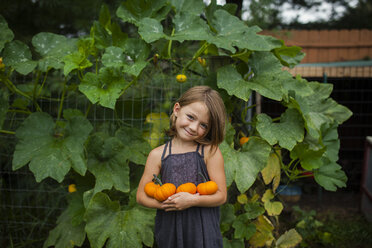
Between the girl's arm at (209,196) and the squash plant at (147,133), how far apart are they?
0.39 meters

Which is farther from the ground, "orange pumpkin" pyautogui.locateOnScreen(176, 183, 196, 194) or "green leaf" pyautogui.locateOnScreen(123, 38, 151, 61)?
"green leaf" pyautogui.locateOnScreen(123, 38, 151, 61)

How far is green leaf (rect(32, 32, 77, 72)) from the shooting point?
2006 mm

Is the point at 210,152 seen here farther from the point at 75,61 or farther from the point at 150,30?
the point at 75,61

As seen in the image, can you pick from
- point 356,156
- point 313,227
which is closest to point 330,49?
point 356,156

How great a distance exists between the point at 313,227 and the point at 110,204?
1630mm

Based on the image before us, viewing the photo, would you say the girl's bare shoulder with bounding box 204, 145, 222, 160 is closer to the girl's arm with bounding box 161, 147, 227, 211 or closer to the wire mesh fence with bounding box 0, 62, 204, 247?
the girl's arm with bounding box 161, 147, 227, 211

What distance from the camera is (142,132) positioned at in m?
2.12

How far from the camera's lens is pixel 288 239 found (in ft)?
6.94

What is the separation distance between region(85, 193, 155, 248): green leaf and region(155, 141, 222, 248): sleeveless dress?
45cm

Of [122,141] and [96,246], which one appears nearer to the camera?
[96,246]

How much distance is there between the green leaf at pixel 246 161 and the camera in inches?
70.6

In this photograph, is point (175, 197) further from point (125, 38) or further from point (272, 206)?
point (125, 38)

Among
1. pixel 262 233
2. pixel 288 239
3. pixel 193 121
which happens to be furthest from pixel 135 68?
pixel 288 239

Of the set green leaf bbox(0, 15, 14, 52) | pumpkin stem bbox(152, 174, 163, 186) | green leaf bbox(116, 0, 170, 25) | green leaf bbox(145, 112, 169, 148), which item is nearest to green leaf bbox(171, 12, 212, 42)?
green leaf bbox(116, 0, 170, 25)
